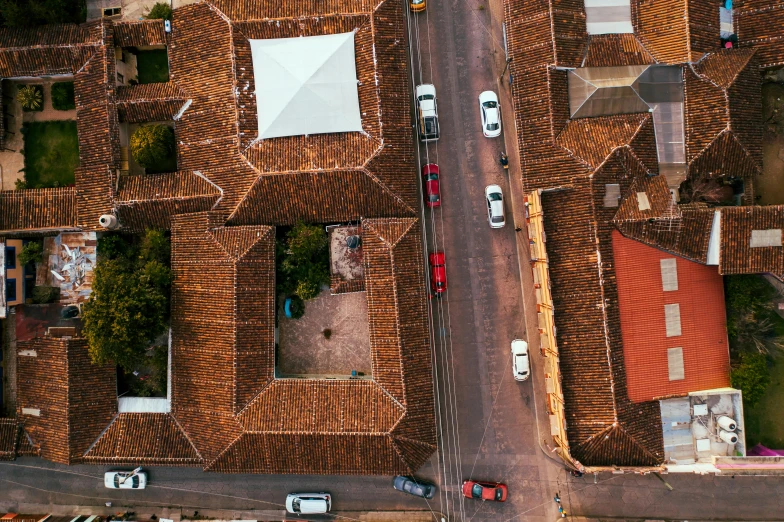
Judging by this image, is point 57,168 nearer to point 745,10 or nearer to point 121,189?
point 121,189

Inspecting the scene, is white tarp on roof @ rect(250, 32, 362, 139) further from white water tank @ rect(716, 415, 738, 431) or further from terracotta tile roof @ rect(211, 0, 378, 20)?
white water tank @ rect(716, 415, 738, 431)

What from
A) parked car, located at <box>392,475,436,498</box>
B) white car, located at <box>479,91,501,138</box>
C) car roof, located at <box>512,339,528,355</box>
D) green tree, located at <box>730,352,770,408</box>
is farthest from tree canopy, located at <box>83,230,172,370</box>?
green tree, located at <box>730,352,770,408</box>

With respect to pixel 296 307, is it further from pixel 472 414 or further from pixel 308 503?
pixel 472 414

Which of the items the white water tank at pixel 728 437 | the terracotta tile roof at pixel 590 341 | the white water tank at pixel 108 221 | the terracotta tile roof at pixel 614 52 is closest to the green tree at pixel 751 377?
the white water tank at pixel 728 437

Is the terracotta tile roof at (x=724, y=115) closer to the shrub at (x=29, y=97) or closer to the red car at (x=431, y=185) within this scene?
the red car at (x=431, y=185)

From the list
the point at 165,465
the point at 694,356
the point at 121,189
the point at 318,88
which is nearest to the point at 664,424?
the point at 694,356
